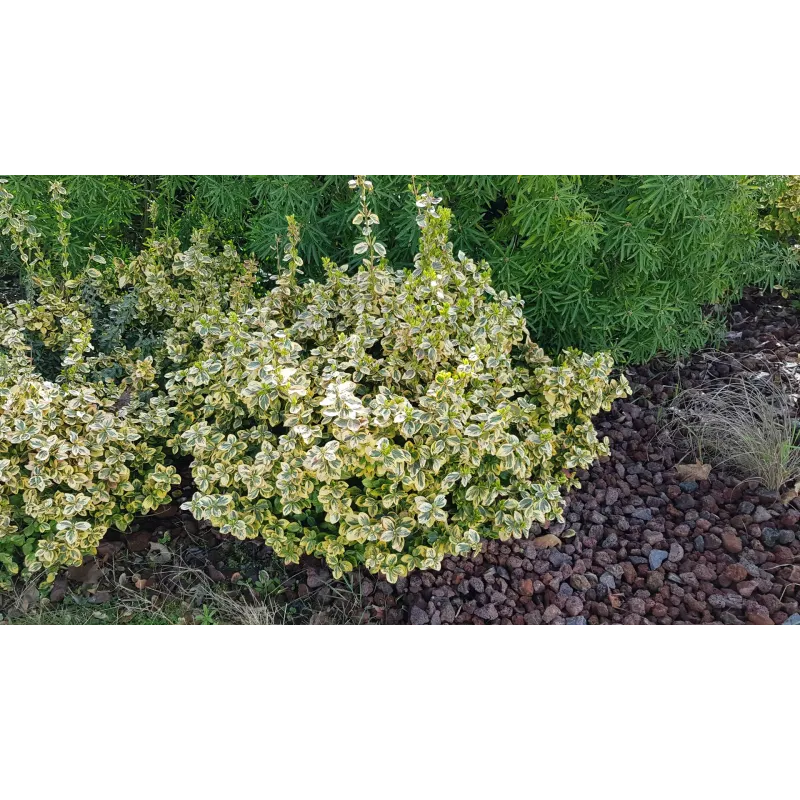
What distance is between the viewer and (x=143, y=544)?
8.78 feet

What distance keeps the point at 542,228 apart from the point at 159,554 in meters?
1.80

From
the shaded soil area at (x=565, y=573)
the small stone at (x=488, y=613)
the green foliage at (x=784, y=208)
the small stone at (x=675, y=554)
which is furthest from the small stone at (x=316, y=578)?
the green foliage at (x=784, y=208)

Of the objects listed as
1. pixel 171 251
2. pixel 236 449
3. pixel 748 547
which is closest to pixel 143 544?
pixel 236 449

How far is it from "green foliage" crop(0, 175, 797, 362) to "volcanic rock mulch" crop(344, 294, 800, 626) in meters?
0.60

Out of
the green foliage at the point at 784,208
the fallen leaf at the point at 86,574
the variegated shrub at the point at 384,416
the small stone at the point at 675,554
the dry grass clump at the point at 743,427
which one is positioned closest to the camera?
the variegated shrub at the point at 384,416

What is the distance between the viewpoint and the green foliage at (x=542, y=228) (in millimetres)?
2797

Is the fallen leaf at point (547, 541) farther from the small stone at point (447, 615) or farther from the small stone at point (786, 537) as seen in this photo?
the small stone at point (786, 537)

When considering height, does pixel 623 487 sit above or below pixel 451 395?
below

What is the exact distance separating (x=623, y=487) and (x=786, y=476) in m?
0.56

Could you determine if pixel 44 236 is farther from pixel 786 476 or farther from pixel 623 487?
pixel 786 476

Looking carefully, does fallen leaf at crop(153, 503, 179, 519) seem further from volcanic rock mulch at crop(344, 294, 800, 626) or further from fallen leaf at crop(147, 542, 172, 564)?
volcanic rock mulch at crop(344, 294, 800, 626)

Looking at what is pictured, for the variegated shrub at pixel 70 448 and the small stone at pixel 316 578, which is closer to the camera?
the variegated shrub at pixel 70 448

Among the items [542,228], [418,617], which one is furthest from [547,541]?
[542,228]

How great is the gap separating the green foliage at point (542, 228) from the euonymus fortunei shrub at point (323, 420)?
0.34 metres
